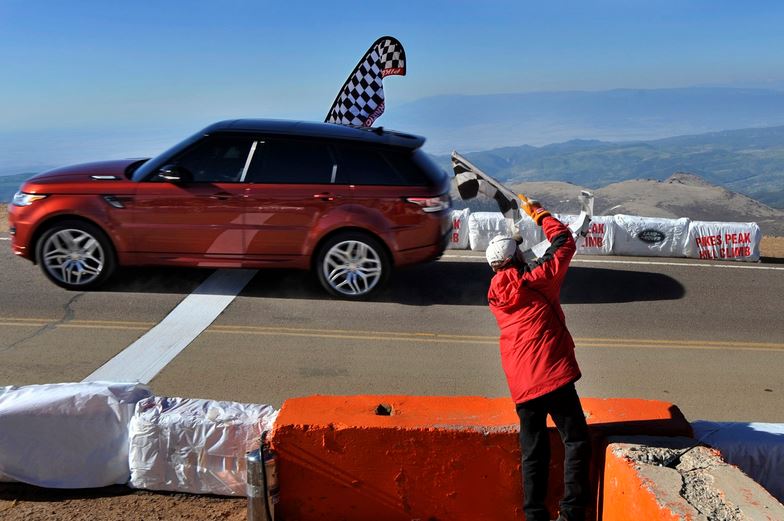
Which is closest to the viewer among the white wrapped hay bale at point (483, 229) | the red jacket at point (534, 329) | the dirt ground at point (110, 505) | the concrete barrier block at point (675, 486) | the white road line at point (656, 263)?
the concrete barrier block at point (675, 486)

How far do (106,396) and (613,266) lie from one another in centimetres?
837

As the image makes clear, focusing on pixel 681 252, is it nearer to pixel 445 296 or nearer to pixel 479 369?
pixel 445 296

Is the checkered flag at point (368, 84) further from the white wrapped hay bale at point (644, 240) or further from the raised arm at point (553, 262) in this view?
the raised arm at point (553, 262)

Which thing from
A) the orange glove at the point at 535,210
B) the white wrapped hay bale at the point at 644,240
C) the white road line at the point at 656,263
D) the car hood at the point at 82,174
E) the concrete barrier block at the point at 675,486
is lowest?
the white road line at the point at 656,263

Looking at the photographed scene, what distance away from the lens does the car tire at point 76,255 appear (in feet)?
30.6

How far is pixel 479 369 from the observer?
7.54m

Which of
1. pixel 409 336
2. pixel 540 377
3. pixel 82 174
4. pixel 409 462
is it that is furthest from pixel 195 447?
pixel 82 174

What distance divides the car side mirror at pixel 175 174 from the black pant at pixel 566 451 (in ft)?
19.6

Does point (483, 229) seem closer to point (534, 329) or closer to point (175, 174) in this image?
point (175, 174)

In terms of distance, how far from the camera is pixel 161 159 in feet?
30.8

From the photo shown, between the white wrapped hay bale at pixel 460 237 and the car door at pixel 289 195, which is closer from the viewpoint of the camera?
the car door at pixel 289 195

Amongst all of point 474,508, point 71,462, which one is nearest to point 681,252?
point 474,508

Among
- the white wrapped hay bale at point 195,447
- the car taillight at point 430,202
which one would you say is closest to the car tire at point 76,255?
the car taillight at point 430,202

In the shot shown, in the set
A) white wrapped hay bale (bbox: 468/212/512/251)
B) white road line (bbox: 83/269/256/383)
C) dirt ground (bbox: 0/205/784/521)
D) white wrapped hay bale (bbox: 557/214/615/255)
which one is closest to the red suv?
white road line (bbox: 83/269/256/383)
